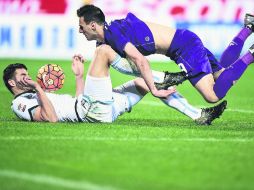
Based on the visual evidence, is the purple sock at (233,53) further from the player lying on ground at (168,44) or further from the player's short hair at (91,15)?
the player's short hair at (91,15)

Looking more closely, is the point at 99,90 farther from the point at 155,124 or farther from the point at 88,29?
the point at 155,124

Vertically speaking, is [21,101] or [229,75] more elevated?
[229,75]

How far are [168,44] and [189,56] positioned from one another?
30cm

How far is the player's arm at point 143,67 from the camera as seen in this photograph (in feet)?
32.3

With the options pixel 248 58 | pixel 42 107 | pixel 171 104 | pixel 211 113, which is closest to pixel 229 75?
pixel 248 58

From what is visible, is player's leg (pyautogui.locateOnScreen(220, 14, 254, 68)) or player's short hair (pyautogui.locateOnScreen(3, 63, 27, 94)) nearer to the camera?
player's short hair (pyautogui.locateOnScreen(3, 63, 27, 94))

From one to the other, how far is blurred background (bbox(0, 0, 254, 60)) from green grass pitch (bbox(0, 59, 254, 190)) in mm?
10650

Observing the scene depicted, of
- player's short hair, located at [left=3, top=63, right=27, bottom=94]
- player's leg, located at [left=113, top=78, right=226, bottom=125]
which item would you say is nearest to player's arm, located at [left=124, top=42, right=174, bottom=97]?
player's leg, located at [left=113, top=78, right=226, bottom=125]

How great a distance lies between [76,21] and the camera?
2223 cm

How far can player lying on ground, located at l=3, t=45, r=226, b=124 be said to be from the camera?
33.3 feet

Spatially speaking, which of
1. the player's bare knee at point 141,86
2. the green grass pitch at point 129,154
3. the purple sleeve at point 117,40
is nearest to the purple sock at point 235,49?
the green grass pitch at point 129,154

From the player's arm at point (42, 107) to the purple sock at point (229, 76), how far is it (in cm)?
203

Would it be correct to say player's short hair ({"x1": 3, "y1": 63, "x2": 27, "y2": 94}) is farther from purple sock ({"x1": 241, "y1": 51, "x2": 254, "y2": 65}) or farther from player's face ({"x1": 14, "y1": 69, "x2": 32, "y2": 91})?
purple sock ({"x1": 241, "y1": 51, "x2": 254, "y2": 65})

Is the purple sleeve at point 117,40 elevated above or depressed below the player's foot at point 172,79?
above
